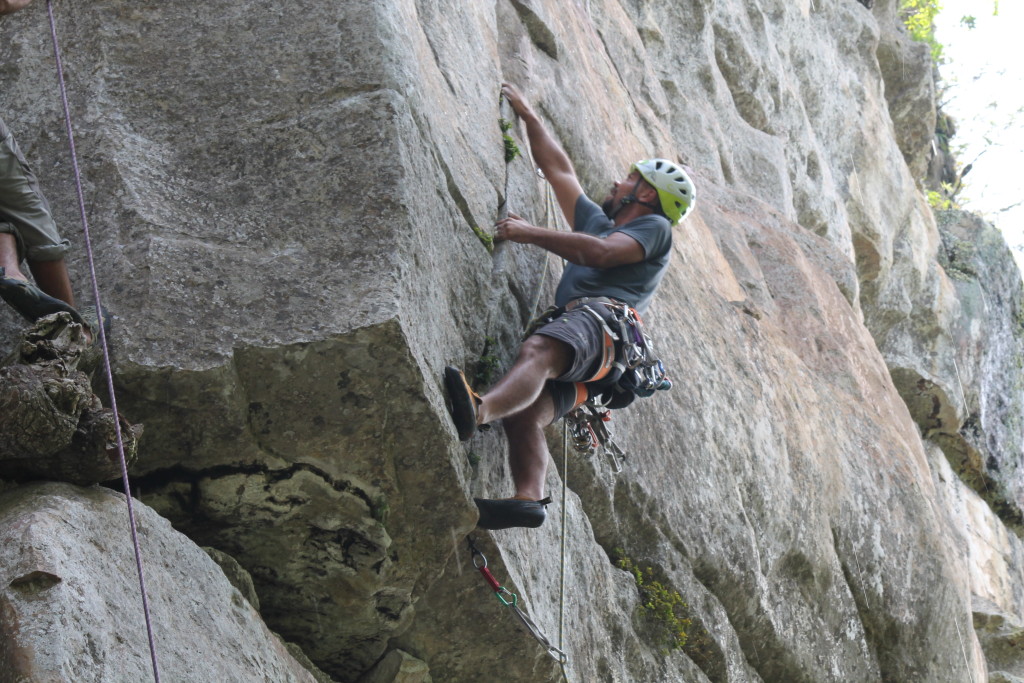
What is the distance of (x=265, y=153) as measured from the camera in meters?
5.08

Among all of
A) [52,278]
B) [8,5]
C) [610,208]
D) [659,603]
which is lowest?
[659,603]

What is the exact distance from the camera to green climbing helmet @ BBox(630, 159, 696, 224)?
6.52 meters

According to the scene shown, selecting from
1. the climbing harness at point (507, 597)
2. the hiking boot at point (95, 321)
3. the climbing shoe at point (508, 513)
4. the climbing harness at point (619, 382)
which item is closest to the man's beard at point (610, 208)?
the climbing harness at point (619, 382)

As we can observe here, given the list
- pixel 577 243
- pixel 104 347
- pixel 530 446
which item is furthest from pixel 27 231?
pixel 577 243

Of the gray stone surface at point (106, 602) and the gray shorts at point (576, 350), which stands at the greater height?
the gray shorts at point (576, 350)

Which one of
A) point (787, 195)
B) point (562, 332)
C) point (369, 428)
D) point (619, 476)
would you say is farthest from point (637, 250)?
point (787, 195)

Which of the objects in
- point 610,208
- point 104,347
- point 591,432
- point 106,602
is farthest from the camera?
point 610,208

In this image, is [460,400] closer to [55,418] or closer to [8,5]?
[55,418]

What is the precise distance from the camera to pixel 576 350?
18.4ft

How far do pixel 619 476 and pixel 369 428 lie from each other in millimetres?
2477

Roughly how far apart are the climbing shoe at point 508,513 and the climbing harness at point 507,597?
192 millimetres

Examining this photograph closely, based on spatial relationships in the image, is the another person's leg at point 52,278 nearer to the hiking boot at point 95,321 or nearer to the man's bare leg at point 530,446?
the hiking boot at point 95,321

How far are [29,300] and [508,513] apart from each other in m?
2.12

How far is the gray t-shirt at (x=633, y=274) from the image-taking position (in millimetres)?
6195
